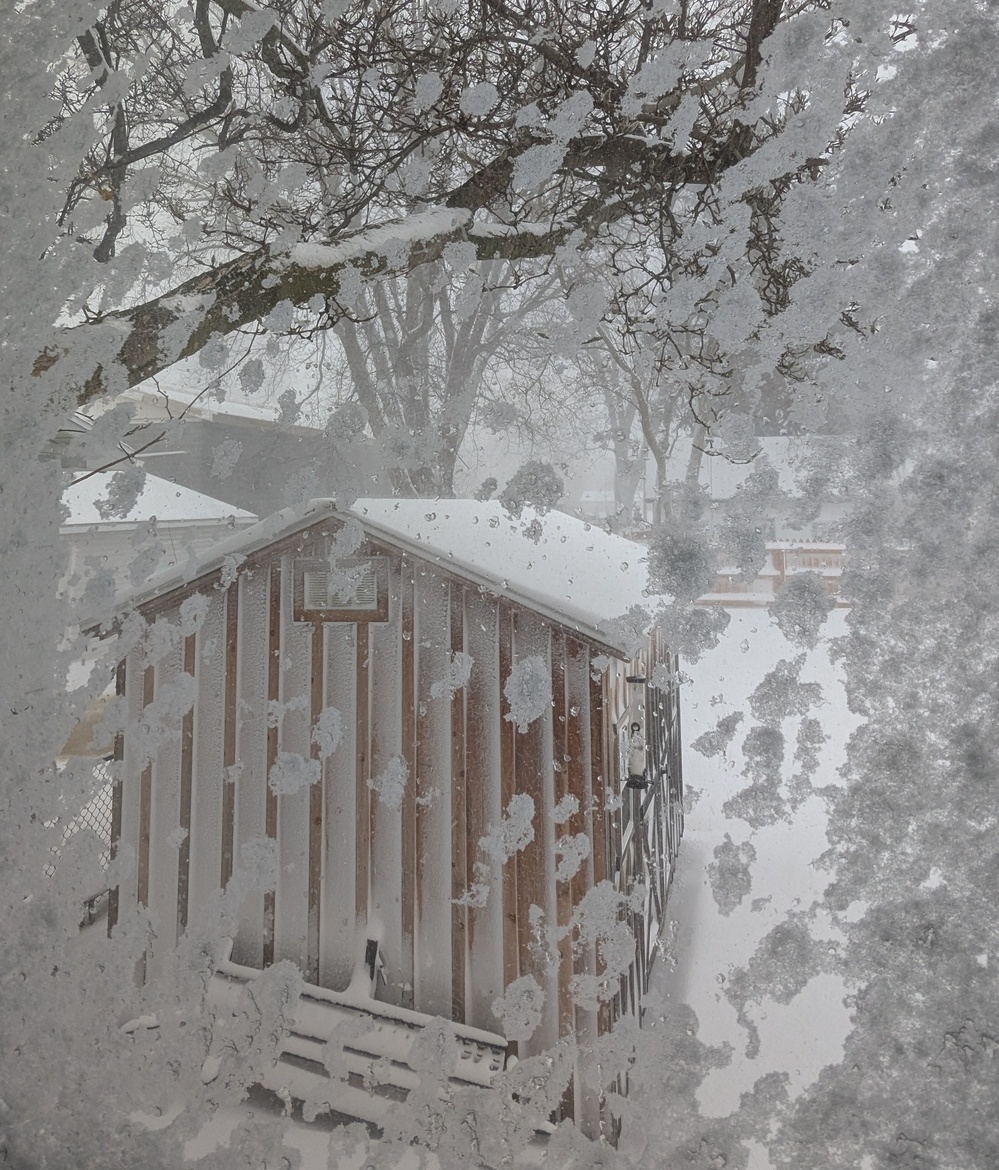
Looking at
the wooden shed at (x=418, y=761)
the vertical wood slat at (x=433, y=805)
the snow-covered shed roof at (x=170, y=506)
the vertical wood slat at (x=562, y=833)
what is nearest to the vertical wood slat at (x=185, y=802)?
the wooden shed at (x=418, y=761)

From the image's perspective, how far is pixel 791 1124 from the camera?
59 cm

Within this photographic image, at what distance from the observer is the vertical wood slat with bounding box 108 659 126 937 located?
72 cm

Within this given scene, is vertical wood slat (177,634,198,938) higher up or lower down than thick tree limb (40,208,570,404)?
lower down

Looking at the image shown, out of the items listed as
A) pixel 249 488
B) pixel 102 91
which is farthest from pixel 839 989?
pixel 102 91

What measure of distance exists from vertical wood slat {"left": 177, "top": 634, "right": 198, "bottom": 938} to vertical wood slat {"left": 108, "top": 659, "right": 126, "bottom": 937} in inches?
2.4

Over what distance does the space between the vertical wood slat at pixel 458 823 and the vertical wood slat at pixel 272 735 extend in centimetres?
17

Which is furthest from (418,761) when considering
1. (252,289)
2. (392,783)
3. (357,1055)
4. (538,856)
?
(252,289)

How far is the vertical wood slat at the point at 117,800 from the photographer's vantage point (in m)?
0.72

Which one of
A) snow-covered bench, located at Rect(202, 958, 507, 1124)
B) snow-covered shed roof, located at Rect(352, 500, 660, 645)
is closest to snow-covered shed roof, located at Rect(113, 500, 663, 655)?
snow-covered shed roof, located at Rect(352, 500, 660, 645)

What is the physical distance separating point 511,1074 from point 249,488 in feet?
1.90

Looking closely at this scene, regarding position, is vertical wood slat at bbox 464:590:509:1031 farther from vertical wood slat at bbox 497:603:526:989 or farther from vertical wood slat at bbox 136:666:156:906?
vertical wood slat at bbox 136:666:156:906

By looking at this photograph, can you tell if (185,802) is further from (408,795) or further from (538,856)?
(538,856)

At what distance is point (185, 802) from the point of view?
72cm

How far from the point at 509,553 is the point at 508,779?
20 cm
